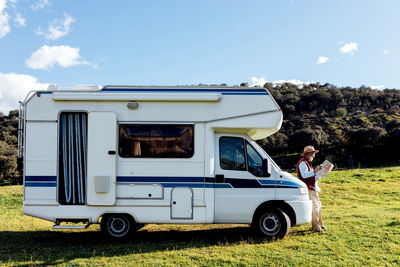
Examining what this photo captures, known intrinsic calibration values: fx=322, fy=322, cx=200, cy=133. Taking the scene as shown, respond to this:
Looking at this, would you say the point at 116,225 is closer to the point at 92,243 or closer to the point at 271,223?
the point at 92,243

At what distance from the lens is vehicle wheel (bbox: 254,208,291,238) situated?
6484 mm

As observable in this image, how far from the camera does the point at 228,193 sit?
6449 mm

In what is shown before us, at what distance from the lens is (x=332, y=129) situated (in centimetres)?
3198

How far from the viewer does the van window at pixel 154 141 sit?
6.41 metres

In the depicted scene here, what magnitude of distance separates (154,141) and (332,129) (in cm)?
2918

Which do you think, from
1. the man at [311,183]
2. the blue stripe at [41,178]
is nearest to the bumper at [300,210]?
the man at [311,183]

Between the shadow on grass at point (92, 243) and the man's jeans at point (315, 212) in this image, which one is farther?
the man's jeans at point (315, 212)

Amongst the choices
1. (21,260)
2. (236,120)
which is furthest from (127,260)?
(236,120)

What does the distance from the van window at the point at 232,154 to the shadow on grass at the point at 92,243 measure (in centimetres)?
149

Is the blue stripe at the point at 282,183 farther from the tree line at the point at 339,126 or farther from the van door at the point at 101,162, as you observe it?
the tree line at the point at 339,126

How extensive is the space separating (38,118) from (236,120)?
3939 millimetres

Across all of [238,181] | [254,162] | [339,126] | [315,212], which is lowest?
[315,212]

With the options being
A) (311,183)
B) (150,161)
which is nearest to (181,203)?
(150,161)

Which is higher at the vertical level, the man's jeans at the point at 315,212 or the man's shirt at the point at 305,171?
the man's shirt at the point at 305,171
